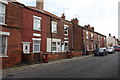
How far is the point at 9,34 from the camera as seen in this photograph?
36.6 feet

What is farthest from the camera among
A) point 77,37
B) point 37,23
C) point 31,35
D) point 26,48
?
point 77,37

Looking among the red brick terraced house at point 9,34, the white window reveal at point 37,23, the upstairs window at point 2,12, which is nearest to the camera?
the red brick terraced house at point 9,34

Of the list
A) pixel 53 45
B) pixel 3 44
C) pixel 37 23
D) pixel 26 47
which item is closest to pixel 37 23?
pixel 37 23

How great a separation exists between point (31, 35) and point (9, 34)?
12.9 ft

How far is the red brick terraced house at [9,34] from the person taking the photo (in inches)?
424

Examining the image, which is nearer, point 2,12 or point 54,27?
point 2,12

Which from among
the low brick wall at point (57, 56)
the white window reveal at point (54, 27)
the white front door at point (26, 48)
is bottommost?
the low brick wall at point (57, 56)

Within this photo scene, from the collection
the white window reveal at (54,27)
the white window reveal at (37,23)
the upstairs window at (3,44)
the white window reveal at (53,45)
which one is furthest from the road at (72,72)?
the white window reveal at (54,27)

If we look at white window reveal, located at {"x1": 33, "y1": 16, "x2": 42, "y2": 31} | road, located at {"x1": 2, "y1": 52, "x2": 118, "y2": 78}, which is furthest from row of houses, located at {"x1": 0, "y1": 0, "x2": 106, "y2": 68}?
road, located at {"x1": 2, "y1": 52, "x2": 118, "y2": 78}

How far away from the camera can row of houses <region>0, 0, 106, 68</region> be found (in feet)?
36.3

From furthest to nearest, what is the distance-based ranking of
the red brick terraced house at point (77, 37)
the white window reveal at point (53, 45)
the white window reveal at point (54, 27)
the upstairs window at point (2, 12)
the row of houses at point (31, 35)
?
the red brick terraced house at point (77, 37)
the white window reveal at point (54, 27)
the white window reveal at point (53, 45)
the row of houses at point (31, 35)
the upstairs window at point (2, 12)

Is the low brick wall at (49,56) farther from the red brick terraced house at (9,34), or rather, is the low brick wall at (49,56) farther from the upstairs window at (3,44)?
the upstairs window at (3,44)

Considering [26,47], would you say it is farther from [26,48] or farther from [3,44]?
[3,44]

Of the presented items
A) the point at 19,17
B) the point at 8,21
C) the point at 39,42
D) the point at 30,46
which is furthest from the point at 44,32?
the point at 8,21
